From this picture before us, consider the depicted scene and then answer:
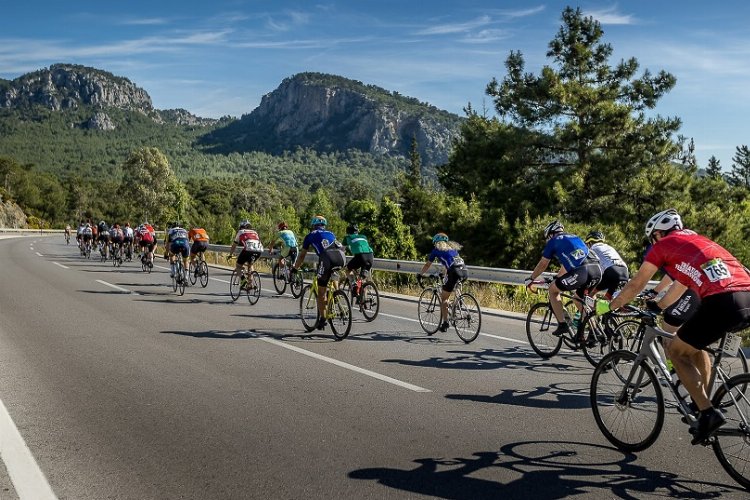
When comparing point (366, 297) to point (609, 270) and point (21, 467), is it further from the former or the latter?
point (21, 467)

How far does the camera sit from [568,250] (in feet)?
27.8

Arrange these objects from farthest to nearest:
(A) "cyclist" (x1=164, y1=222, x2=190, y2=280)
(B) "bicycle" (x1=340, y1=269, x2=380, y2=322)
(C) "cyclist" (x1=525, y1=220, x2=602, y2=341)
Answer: (A) "cyclist" (x1=164, y1=222, x2=190, y2=280) → (B) "bicycle" (x1=340, y1=269, x2=380, y2=322) → (C) "cyclist" (x1=525, y1=220, x2=602, y2=341)

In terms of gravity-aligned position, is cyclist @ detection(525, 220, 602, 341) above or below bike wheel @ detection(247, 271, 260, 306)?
above

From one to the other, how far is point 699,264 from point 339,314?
20.2 feet

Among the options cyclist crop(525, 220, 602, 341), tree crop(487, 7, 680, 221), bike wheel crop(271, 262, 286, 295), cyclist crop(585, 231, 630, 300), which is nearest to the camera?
cyclist crop(525, 220, 602, 341)

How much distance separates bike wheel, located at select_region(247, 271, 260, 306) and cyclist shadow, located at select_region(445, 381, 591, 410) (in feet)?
28.3

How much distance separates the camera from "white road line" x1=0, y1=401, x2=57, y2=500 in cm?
397

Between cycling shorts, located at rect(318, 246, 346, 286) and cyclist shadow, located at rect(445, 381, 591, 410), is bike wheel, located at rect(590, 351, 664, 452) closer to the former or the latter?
cyclist shadow, located at rect(445, 381, 591, 410)

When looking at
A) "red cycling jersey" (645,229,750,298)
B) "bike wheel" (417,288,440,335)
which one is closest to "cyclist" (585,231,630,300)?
"bike wheel" (417,288,440,335)

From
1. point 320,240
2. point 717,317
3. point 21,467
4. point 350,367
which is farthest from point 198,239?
point 717,317

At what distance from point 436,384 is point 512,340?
3.32 metres

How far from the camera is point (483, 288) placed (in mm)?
17219

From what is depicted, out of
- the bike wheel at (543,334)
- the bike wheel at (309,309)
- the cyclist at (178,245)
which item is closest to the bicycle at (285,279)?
the cyclist at (178,245)

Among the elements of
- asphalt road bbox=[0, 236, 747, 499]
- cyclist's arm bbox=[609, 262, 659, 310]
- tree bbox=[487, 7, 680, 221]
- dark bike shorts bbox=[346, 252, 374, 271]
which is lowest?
asphalt road bbox=[0, 236, 747, 499]
